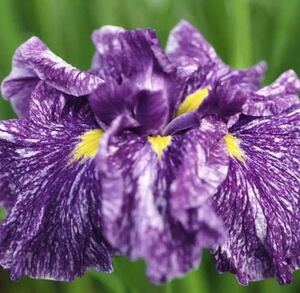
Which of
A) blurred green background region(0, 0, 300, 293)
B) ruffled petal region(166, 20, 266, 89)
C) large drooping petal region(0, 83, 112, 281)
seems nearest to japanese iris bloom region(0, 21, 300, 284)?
large drooping petal region(0, 83, 112, 281)

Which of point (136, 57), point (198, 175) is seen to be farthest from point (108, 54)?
point (198, 175)

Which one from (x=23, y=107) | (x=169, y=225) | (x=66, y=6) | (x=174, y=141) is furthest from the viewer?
(x=66, y=6)

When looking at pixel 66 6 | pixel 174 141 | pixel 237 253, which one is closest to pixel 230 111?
pixel 174 141

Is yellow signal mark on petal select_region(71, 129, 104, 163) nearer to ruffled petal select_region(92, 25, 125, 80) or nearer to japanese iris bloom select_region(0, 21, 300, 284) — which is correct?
japanese iris bloom select_region(0, 21, 300, 284)

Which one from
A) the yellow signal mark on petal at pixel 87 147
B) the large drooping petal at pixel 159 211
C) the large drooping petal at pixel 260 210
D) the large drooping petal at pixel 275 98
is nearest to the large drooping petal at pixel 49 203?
the yellow signal mark on petal at pixel 87 147

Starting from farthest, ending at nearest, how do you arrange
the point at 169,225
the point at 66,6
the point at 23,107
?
1. the point at 66,6
2. the point at 23,107
3. the point at 169,225

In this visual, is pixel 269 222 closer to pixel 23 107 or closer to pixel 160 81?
pixel 160 81
